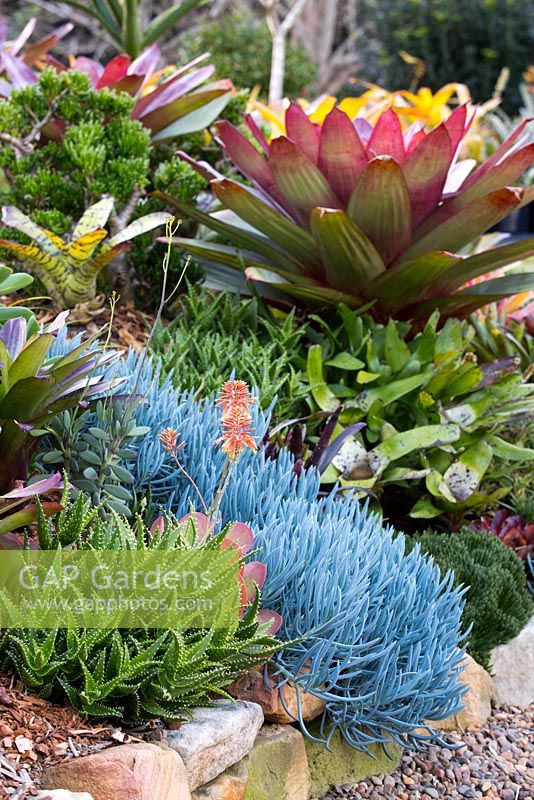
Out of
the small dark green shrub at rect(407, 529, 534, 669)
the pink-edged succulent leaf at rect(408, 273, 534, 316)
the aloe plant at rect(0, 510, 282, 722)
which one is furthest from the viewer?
the pink-edged succulent leaf at rect(408, 273, 534, 316)

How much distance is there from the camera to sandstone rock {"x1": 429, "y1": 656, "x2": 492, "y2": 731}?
7.62ft

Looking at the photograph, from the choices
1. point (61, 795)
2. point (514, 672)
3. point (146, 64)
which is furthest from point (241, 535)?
point (146, 64)

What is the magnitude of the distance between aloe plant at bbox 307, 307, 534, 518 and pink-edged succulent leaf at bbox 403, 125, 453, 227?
373mm

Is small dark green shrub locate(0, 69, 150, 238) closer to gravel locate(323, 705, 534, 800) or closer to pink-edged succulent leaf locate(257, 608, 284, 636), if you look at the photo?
pink-edged succulent leaf locate(257, 608, 284, 636)

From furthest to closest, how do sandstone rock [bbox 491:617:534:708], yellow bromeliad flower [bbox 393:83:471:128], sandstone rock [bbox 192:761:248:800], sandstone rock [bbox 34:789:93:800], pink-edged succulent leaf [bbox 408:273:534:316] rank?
yellow bromeliad flower [bbox 393:83:471:128]
pink-edged succulent leaf [bbox 408:273:534:316]
sandstone rock [bbox 491:617:534:708]
sandstone rock [bbox 192:761:248:800]
sandstone rock [bbox 34:789:93:800]

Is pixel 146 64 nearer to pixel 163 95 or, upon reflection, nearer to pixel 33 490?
pixel 163 95

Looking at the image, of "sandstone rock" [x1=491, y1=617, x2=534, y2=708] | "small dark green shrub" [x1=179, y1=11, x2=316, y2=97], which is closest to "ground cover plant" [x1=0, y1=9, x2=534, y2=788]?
"sandstone rock" [x1=491, y1=617, x2=534, y2=708]

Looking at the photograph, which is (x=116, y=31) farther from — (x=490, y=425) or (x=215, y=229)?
Result: (x=490, y=425)

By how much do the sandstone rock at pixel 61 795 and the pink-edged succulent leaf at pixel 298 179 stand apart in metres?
1.99

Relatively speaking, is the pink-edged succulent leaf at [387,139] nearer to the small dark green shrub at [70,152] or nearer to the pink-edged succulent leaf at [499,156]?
the pink-edged succulent leaf at [499,156]

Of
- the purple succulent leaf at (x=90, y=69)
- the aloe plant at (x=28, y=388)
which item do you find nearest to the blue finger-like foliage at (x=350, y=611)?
the aloe plant at (x=28, y=388)

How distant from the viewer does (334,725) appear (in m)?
1.95

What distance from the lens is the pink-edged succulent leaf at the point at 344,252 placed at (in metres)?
2.72

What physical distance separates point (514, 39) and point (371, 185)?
8.24 m
